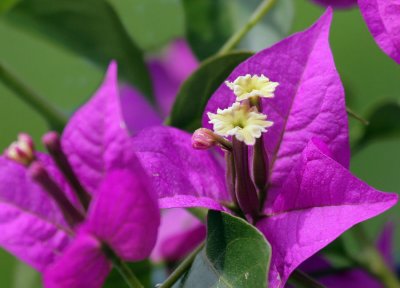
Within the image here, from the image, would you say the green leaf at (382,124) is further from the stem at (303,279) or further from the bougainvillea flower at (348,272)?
the stem at (303,279)

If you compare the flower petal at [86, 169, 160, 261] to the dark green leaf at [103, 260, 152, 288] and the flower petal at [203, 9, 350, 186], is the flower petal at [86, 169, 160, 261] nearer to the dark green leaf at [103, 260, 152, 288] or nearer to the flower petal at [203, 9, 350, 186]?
the flower petal at [203, 9, 350, 186]

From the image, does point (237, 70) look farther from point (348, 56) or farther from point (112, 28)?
point (348, 56)

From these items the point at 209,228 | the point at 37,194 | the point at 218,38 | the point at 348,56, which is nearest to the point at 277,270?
the point at 209,228

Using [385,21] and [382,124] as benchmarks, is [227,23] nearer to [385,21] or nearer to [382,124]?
[382,124]

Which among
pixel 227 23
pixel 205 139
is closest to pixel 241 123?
pixel 205 139

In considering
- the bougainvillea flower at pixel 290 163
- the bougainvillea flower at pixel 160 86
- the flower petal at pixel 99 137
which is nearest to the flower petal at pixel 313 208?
the bougainvillea flower at pixel 290 163

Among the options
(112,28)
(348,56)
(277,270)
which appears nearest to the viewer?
(277,270)

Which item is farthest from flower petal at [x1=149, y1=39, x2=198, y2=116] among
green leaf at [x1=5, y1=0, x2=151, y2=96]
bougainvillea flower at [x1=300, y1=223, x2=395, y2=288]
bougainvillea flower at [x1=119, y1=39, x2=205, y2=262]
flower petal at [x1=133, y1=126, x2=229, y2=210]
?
flower petal at [x1=133, y1=126, x2=229, y2=210]
